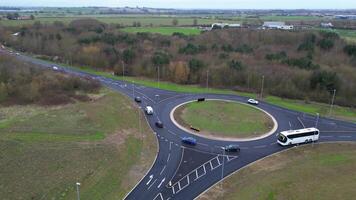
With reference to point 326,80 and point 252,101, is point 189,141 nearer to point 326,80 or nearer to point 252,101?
point 252,101

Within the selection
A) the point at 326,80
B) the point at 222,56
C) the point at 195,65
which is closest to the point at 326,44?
the point at 326,80

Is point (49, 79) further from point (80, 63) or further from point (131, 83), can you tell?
point (80, 63)

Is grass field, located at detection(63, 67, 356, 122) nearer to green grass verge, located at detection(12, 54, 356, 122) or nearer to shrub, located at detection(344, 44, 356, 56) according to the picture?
green grass verge, located at detection(12, 54, 356, 122)

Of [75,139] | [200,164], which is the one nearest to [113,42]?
[75,139]

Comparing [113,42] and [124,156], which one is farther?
[113,42]

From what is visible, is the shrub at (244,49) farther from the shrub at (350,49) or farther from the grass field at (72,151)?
the grass field at (72,151)
